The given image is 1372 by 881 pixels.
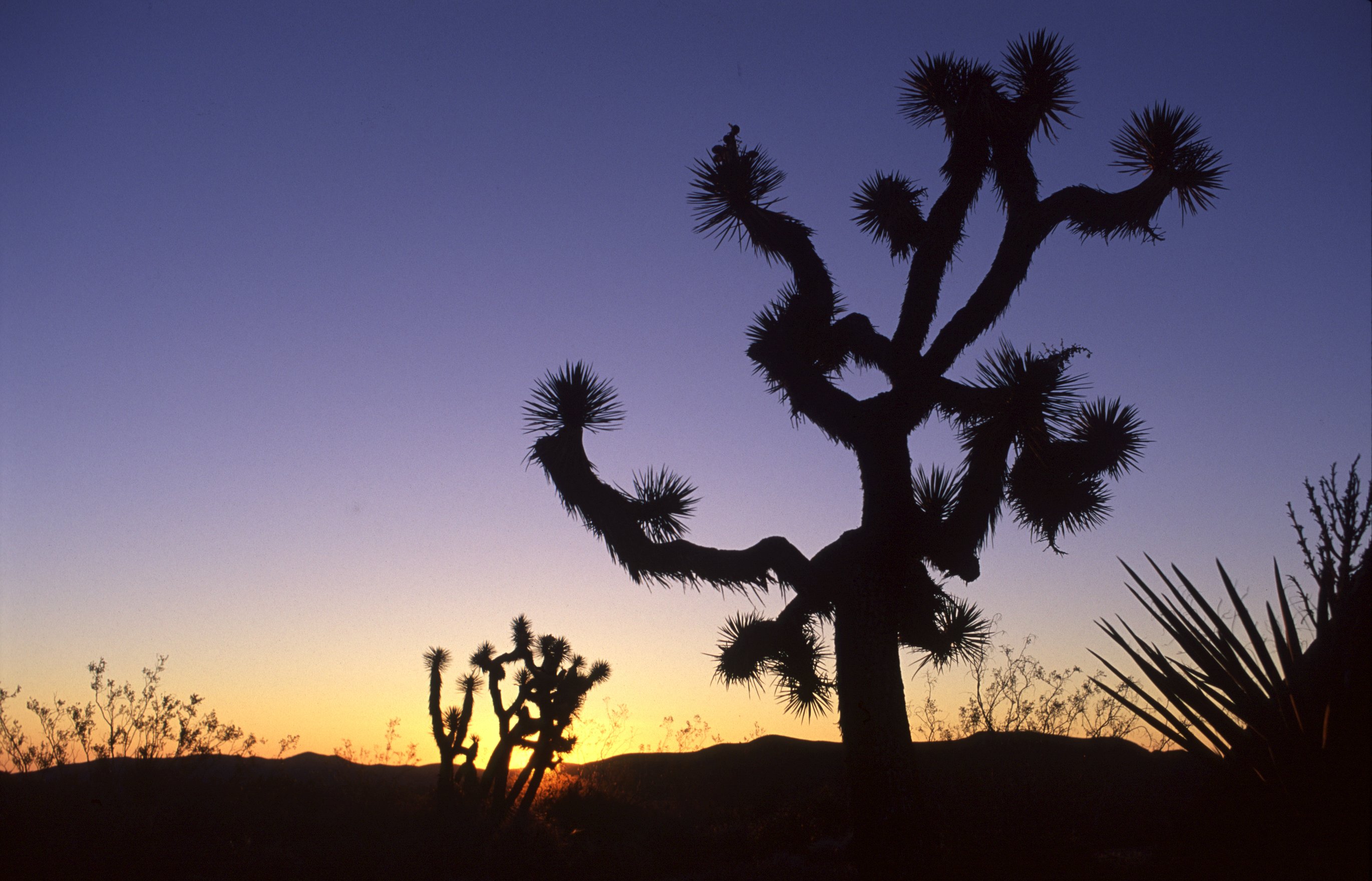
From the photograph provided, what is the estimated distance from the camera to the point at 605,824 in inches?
559

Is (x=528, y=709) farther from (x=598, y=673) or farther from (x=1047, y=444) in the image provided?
(x=1047, y=444)

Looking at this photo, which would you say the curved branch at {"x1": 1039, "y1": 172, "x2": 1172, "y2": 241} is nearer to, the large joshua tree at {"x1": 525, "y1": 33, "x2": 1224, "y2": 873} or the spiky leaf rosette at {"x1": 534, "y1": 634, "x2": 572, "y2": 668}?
the large joshua tree at {"x1": 525, "y1": 33, "x2": 1224, "y2": 873}

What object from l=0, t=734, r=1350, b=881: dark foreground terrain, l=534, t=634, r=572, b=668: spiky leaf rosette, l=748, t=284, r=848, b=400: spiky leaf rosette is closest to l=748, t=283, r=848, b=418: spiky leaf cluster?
l=748, t=284, r=848, b=400: spiky leaf rosette

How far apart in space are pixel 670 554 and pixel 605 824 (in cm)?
1020

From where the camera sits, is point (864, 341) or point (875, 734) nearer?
point (875, 734)

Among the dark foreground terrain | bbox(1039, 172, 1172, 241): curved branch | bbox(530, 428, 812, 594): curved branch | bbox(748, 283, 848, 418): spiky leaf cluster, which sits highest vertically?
bbox(1039, 172, 1172, 241): curved branch

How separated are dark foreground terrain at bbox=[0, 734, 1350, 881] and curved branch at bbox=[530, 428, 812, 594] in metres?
2.04

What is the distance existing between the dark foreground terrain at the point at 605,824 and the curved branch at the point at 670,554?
204 centimetres

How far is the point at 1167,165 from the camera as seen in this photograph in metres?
7.62

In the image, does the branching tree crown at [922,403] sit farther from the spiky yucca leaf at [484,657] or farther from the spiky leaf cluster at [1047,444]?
the spiky yucca leaf at [484,657]

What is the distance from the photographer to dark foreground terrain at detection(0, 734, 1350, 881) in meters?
7.13

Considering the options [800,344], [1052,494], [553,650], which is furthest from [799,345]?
[553,650]

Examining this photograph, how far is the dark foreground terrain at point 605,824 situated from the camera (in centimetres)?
713

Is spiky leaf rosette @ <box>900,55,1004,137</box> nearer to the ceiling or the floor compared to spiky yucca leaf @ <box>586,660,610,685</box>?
nearer to the ceiling
